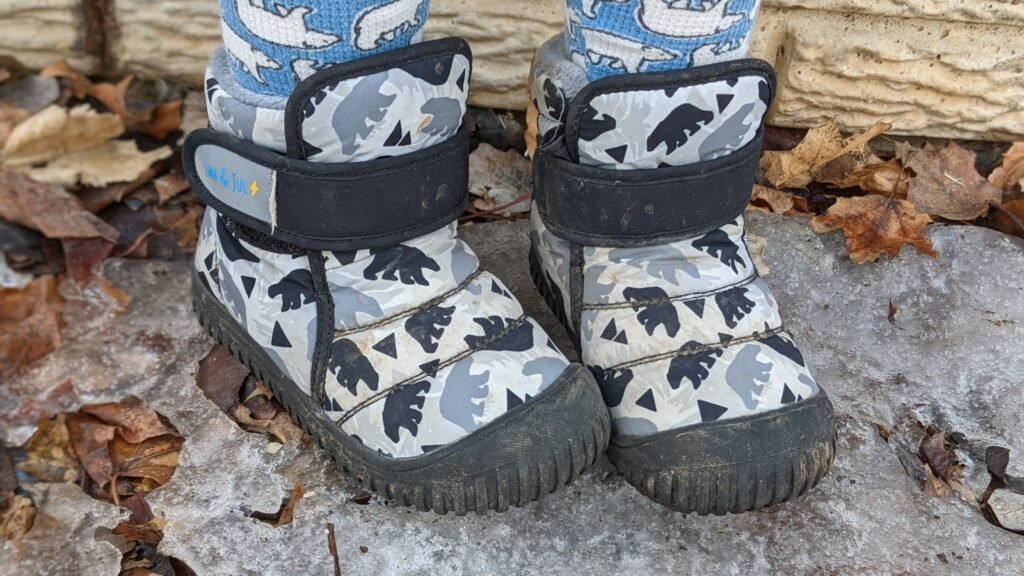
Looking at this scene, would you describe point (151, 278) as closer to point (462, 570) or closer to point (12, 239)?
point (12, 239)

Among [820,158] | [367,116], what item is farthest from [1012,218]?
[367,116]

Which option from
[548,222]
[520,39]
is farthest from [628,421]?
[520,39]

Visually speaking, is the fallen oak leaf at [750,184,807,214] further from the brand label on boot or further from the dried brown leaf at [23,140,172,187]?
the dried brown leaf at [23,140,172,187]

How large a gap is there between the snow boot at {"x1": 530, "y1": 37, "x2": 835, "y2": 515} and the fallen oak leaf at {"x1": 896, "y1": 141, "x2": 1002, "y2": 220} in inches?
23.6

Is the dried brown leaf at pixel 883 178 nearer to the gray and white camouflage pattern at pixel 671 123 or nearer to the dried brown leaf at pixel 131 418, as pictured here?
the gray and white camouflage pattern at pixel 671 123

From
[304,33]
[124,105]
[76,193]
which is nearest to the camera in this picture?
[304,33]

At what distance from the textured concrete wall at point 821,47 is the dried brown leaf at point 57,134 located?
15 cm

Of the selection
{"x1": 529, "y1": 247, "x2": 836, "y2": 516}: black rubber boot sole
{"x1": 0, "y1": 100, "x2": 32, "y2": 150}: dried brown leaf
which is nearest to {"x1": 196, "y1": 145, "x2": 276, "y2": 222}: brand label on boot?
{"x1": 529, "y1": 247, "x2": 836, "y2": 516}: black rubber boot sole

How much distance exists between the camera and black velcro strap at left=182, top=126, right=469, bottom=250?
3.40ft

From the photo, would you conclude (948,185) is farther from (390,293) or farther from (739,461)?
(390,293)

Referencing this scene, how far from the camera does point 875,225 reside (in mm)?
1551

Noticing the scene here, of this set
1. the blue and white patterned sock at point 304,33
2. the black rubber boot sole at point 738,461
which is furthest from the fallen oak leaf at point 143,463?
the black rubber boot sole at point 738,461

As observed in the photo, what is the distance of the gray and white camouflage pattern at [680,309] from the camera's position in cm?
106

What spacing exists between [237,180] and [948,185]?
4.05ft
